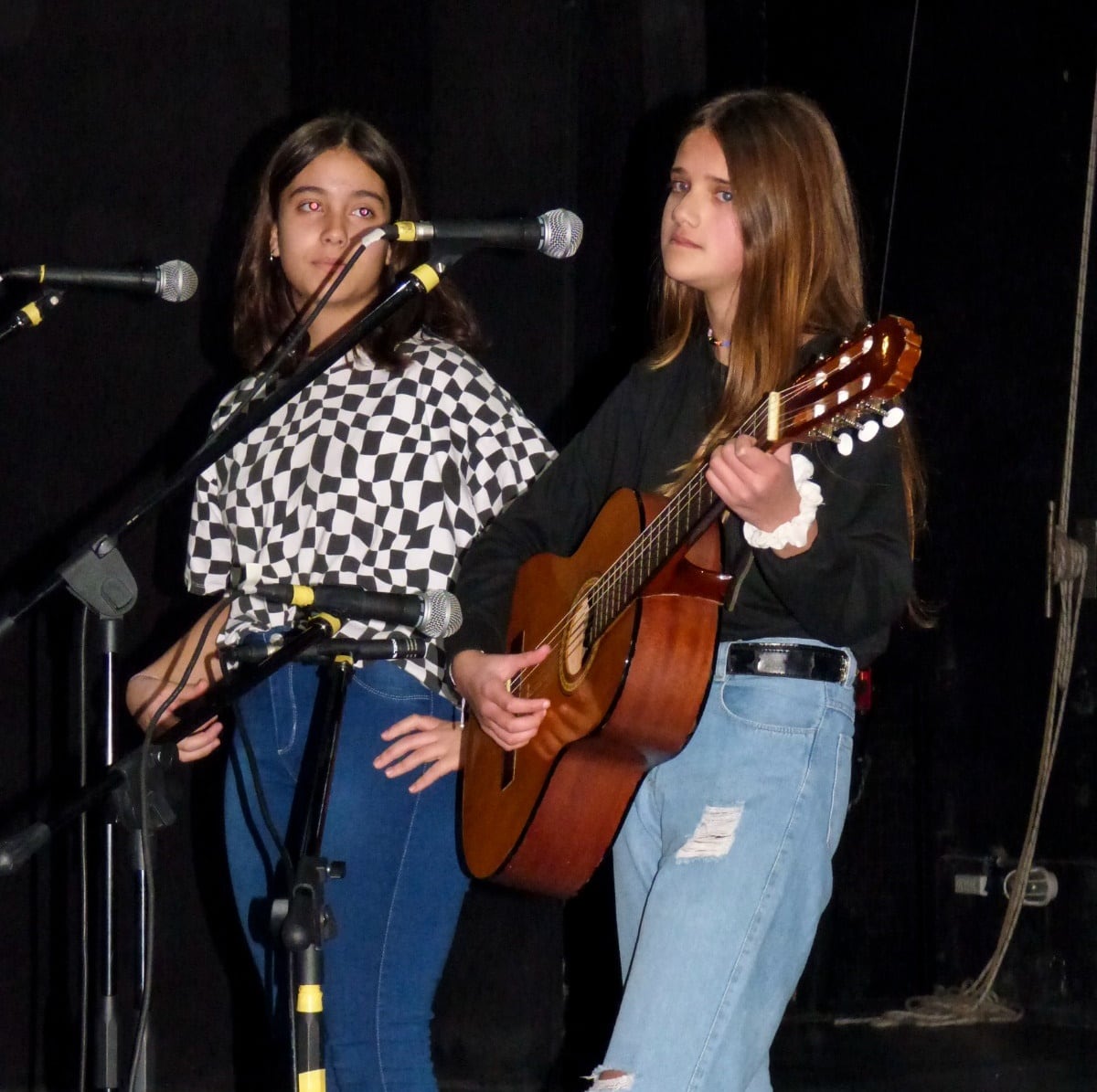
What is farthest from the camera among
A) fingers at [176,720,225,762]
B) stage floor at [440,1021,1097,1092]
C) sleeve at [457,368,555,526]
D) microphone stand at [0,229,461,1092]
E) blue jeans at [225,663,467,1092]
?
stage floor at [440,1021,1097,1092]

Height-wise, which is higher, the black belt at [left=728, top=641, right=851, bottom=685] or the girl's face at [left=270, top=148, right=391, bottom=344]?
the girl's face at [left=270, top=148, right=391, bottom=344]

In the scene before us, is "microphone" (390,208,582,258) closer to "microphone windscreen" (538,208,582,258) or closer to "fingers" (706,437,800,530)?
"microphone windscreen" (538,208,582,258)

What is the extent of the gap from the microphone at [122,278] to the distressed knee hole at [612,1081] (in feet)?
3.21

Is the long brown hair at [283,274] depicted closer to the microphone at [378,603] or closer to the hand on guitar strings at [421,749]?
the hand on guitar strings at [421,749]

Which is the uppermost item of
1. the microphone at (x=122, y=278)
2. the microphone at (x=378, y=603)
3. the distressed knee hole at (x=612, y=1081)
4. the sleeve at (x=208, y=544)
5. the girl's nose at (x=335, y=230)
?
the girl's nose at (x=335, y=230)

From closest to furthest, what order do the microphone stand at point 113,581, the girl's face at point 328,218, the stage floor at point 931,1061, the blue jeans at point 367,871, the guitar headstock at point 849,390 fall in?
the guitar headstock at point 849,390
the microphone stand at point 113,581
the blue jeans at point 367,871
the girl's face at point 328,218
the stage floor at point 931,1061

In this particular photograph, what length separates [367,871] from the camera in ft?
6.07

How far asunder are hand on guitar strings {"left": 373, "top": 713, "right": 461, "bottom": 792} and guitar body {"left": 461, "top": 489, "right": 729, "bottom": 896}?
5 centimetres

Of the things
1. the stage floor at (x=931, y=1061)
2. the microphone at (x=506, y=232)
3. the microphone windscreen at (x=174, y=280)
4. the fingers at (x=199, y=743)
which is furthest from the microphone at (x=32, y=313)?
the stage floor at (x=931, y=1061)

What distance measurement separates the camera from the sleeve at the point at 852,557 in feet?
5.00

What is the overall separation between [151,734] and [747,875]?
0.63 m

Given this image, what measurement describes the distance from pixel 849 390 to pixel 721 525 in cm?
26

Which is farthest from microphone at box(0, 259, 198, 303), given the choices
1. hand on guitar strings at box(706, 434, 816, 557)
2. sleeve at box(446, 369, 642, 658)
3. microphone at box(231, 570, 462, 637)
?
hand on guitar strings at box(706, 434, 816, 557)

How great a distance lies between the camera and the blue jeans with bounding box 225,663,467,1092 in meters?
1.81
